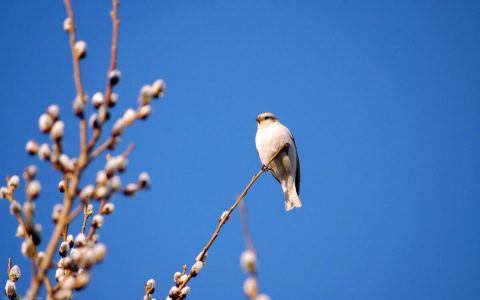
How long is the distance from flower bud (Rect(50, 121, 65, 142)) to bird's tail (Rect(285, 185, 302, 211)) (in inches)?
264

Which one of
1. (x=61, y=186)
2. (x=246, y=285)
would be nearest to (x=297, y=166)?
(x=61, y=186)

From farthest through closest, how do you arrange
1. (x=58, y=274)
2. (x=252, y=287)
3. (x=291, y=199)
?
(x=291, y=199) < (x=58, y=274) < (x=252, y=287)

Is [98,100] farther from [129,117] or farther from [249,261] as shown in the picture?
[249,261]

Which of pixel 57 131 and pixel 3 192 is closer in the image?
pixel 57 131

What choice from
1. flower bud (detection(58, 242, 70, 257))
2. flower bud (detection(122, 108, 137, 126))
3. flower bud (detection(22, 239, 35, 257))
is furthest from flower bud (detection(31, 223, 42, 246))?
flower bud (detection(58, 242, 70, 257))

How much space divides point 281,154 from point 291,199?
955 mm

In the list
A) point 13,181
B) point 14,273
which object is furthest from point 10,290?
point 13,181

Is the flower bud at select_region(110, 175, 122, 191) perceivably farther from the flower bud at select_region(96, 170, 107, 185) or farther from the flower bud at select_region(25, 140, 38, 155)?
the flower bud at select_region(25, 140, 38, 155)

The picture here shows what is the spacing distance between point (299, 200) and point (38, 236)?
6952 millimetres

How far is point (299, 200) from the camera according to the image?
27.0 ft

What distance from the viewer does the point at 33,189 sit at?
1509mm

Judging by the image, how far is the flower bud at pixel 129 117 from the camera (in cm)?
166

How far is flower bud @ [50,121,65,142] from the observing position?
1.58 meters

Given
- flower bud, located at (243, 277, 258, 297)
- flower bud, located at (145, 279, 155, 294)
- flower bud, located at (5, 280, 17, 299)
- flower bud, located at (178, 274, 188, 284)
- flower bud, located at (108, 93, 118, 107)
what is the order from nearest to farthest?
flower bud, located at (243, 277, 258, 297), flower bud, located at (108, 93, 118, 107), flower bud, located at (5, 280, 17, 299), flower bud, located at (145, 279, 155, 294), flower bud, located at (178, 274, 188, 284)
